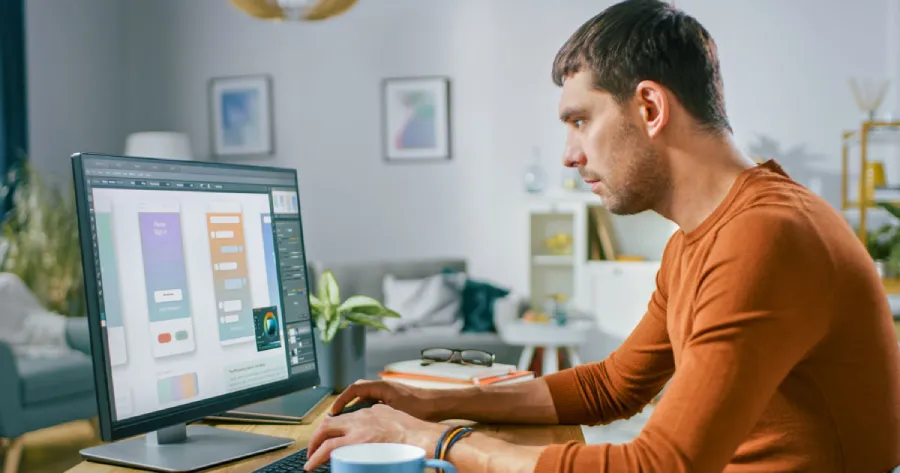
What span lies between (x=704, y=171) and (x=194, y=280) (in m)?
0.69

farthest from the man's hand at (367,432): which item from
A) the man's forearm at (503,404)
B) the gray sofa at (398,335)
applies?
the gray sofa at (398,335)

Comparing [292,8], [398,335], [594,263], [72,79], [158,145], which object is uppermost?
[72,79]

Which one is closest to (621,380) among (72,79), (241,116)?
(241,116)

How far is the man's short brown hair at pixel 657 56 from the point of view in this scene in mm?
1081

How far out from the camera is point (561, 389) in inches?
54.8

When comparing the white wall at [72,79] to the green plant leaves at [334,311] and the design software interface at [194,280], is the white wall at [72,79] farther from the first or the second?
the design software interface at [194,280]

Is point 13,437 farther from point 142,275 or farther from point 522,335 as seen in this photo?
point 142,275

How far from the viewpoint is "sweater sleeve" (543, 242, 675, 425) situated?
4.48 ft

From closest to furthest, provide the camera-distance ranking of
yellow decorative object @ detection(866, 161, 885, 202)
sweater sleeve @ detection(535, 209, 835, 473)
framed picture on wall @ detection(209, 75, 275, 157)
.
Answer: sweater sleeve @ detection(535, 209, 835, 473) < yellow decorative object @ detection(866, 161, 885, 202) < framed picture on wall @ detection(209, 75, 275, 157)

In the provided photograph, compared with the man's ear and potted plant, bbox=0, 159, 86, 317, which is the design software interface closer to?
the man's ear

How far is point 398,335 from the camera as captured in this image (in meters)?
4.82

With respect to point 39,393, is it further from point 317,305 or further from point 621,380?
point 621,380

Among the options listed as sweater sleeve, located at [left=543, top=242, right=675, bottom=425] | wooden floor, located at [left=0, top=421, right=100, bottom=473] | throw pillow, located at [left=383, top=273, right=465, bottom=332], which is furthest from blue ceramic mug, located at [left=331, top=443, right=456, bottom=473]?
throw pillow, located at [left=383, top=273, right=465, bottom=332]

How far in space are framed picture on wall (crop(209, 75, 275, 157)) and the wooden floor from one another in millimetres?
2230
